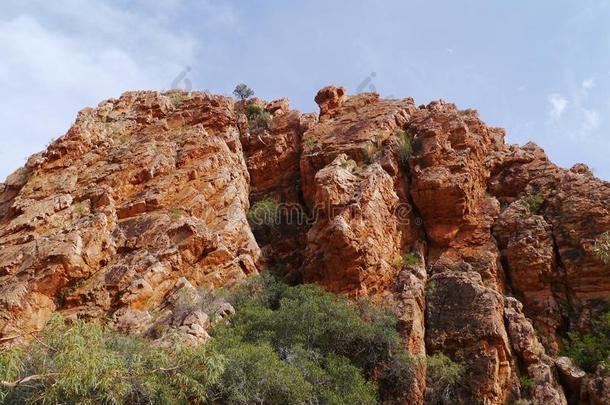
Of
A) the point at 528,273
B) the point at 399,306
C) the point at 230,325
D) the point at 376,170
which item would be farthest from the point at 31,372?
the point at 528,273

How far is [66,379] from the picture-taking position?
504 inches

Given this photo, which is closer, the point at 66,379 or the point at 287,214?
the point at 66,379

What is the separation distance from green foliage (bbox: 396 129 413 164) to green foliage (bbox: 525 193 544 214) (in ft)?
21.6

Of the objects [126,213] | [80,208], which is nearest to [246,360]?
[126,213]

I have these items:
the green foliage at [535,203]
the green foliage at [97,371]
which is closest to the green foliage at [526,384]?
the green foliage at [535,203]

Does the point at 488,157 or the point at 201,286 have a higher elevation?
the point at 488,157

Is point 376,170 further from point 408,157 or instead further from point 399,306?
point 399,306

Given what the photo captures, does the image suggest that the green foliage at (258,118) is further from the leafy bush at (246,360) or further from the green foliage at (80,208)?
the leafy bush at (246,360)

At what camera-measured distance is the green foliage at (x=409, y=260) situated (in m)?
24.7

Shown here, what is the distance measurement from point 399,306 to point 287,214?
33.0 feet

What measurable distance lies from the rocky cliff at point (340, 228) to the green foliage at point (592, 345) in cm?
48

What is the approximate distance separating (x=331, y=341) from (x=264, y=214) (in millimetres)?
10715

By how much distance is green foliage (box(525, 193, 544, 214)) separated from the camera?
2599cm

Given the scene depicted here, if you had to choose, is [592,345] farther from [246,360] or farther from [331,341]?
[246,360]
